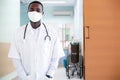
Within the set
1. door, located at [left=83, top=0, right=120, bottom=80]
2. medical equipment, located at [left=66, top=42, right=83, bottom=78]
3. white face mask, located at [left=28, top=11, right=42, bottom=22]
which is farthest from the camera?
medical equipment, located at [left=66, top=42, right=83, bottom=78]

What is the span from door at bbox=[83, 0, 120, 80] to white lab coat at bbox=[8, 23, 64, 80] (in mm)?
1758

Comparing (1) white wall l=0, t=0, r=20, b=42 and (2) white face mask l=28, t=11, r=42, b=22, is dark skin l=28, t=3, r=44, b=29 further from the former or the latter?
(1) white wall l=0, t=0, r=20, b=42

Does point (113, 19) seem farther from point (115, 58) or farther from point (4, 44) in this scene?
point (4, 44)

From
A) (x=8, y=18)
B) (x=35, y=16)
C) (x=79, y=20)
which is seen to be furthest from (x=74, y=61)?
(x=35, y=16)

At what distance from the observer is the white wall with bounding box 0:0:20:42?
418 centimetres

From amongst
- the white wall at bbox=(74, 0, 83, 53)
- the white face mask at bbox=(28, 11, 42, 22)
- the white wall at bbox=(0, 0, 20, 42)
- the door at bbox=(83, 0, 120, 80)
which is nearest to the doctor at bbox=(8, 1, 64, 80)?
the white face mask at bbox=(28, 11, 42, 22)

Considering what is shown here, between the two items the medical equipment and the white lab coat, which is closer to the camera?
the white lab coat

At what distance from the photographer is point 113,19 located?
4.04 m

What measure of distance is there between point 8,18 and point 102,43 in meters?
2.19

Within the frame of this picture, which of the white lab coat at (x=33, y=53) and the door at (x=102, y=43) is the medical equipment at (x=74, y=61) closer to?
the door at (x=102, y=43)

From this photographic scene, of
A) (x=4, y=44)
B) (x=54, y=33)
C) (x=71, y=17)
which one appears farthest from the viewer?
(x=71, y=17)

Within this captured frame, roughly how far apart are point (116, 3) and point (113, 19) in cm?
33

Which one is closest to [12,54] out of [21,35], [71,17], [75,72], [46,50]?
[21,35]

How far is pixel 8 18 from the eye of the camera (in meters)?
4.60
